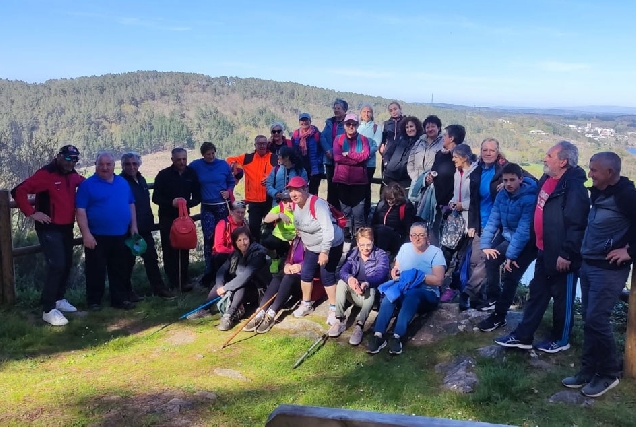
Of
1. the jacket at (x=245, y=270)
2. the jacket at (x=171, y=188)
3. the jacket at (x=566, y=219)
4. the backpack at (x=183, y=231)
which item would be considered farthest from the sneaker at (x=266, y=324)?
the jacket at (x=566, y=219)

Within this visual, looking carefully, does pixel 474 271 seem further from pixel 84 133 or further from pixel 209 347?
pixel 84 133

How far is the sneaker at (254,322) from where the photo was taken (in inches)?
234

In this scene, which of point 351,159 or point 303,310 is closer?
point 303,310

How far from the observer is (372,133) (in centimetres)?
794

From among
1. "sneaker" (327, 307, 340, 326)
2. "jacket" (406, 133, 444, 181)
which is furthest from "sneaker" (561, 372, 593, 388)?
"jacket" (406, 133, 444, 181)

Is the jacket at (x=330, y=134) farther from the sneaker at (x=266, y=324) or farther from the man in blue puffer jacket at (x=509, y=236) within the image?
the man in blue puffer jacket at (x=509, y=236)

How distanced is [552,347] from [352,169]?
11.3ft

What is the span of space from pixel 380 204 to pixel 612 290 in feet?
9.86

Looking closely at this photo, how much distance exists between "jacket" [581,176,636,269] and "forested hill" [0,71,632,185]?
37.8 metres

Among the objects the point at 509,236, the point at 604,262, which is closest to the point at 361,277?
the point at 509,236

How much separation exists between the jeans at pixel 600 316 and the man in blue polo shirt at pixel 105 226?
4808 millimetres

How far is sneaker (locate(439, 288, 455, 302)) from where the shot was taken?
20.3 ft

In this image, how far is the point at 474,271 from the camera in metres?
5.81

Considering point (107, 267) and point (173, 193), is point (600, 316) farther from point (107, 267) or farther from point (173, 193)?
point (107, 267)
